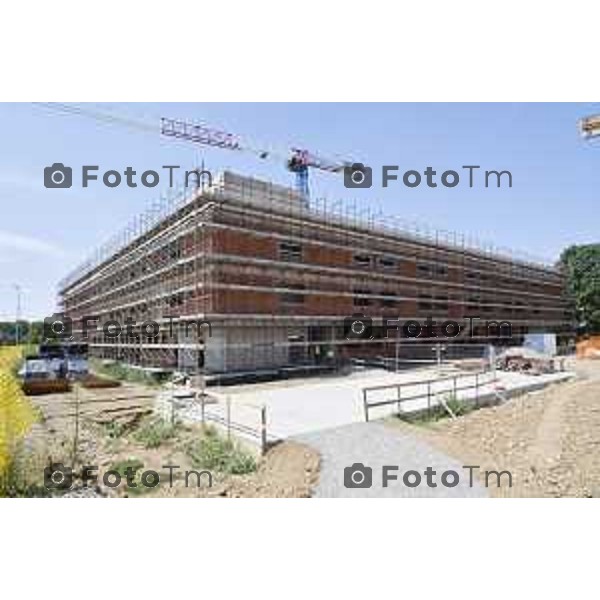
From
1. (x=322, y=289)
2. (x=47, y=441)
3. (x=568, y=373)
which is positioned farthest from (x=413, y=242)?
(x=47, y=441)

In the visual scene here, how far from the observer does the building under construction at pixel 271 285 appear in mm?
25906

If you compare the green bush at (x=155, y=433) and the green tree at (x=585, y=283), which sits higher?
the green tree at (x=585, y=283)

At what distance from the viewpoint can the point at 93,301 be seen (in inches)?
1790

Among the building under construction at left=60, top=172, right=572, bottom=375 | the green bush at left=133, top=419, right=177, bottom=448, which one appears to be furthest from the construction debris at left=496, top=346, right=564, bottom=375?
the green bush at left=133, top=419, right=177, bottom=448

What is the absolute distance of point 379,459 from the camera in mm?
10805

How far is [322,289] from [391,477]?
826 inches
